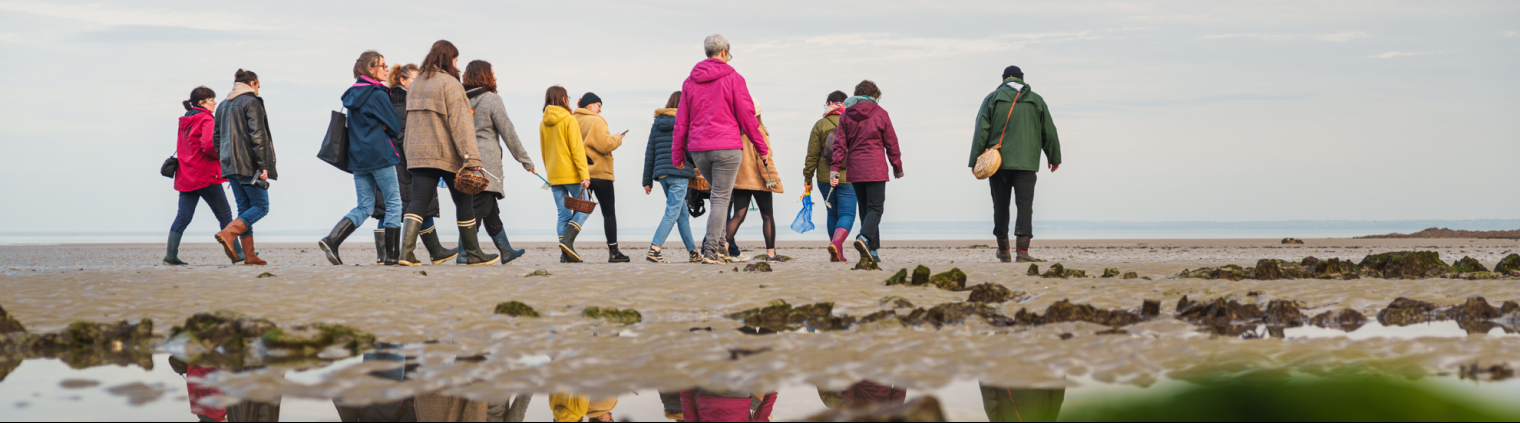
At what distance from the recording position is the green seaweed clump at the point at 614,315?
3.95 m

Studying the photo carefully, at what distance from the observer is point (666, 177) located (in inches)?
332

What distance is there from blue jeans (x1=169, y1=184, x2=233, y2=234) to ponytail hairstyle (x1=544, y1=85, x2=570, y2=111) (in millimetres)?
3076

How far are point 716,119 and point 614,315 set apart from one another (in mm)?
3386

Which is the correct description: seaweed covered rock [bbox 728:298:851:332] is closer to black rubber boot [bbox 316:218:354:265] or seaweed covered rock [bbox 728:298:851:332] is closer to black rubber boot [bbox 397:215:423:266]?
black rubber boot [bbox 397:215:423:266]

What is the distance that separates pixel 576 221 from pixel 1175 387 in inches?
250

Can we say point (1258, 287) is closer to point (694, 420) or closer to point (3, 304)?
point (694, 420)

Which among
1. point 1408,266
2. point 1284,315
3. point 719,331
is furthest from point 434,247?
point 1408,266

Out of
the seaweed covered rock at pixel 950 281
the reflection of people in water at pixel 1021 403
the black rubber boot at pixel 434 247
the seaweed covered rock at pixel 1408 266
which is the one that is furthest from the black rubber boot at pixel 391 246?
the seaweed covered rock at pixel 1408 266

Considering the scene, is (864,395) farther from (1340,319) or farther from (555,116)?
(555,116)

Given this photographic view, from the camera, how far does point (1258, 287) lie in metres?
4.71

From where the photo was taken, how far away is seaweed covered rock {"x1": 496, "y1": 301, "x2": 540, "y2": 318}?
4047 millimetres

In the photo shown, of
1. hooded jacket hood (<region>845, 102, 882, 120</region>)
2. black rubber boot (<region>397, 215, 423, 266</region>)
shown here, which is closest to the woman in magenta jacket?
hooded jacket hood (<region>845, 102, 882, 120</region>)

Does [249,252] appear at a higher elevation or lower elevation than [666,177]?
lower

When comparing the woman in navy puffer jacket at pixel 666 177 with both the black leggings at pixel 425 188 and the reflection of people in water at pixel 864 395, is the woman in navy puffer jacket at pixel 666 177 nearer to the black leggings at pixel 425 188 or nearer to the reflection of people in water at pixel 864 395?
the black leggings at pixel 425 188
